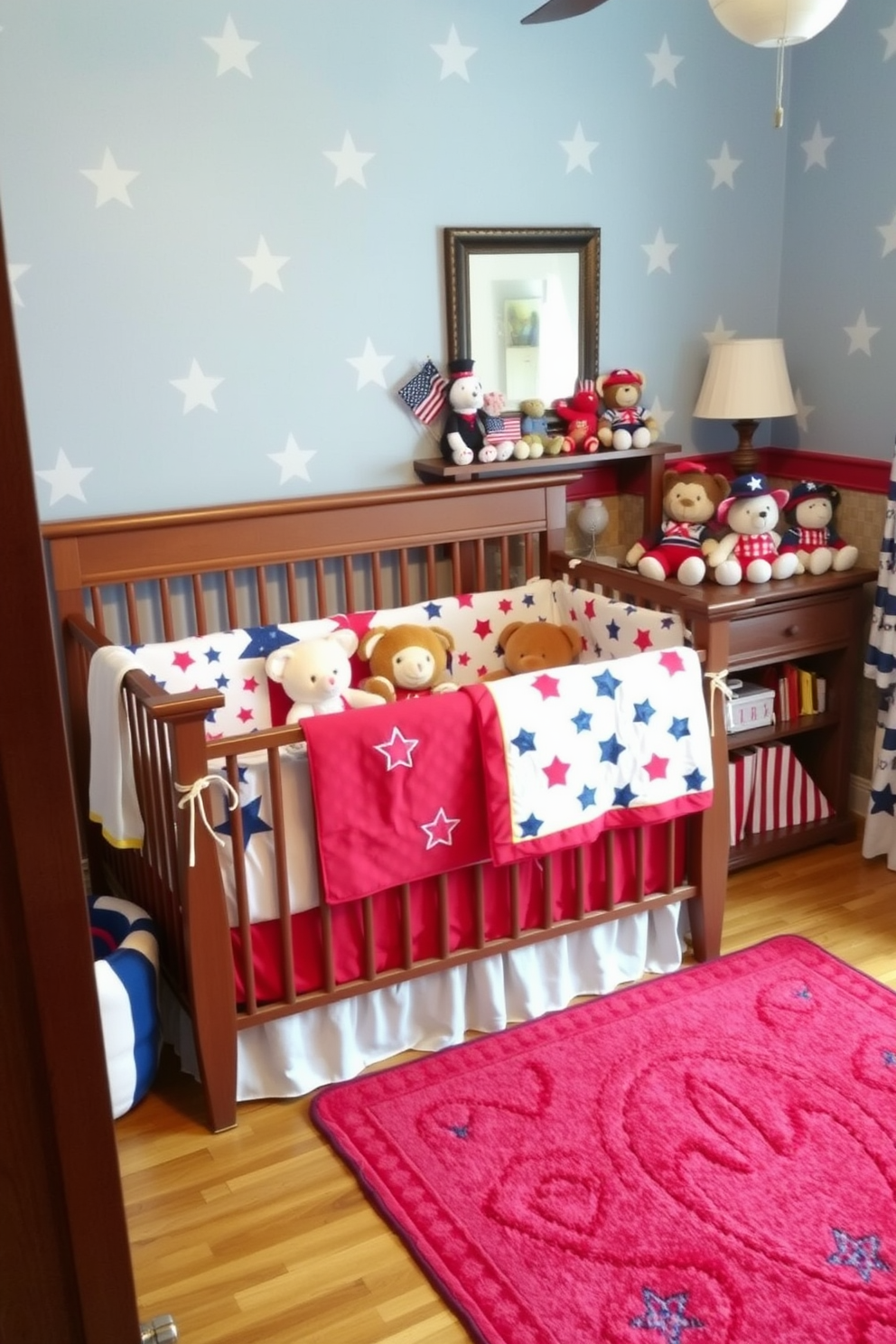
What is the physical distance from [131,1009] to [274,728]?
1.77 ft

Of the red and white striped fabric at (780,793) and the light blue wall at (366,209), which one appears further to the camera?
the red and white striped fabric at (780,793)

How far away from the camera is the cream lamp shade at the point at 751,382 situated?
296 cm

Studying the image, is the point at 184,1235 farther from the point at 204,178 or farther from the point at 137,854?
the point at 204,178

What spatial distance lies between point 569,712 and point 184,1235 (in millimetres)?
1072

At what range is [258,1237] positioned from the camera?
70.6 inches

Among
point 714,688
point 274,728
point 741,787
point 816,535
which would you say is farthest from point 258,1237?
point 816,535

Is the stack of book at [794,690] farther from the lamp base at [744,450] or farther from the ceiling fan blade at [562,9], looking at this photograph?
the ceiling fan blade at [562,9]

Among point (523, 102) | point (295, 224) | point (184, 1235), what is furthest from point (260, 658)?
point (523, 102)

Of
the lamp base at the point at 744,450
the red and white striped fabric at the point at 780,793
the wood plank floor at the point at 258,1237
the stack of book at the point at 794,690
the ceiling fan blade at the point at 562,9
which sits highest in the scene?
the ceiling fan blade at the point at 562,9

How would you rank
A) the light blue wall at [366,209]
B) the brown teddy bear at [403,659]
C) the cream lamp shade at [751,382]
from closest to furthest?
the light blue wall at [366,209]
the brown teddy bear at [403,659]
the cream lamp shade at [751,382]

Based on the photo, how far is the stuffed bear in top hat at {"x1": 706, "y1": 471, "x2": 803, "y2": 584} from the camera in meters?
2.79

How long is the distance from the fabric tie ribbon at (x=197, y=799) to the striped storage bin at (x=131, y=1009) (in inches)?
8.9

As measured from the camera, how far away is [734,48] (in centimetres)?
303

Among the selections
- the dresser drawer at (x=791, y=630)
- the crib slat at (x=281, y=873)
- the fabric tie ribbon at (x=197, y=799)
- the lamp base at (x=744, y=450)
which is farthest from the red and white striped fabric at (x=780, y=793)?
the fabric tie ribbon at (x=197, y=799)
